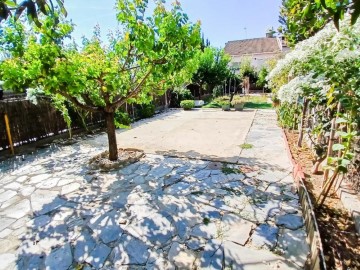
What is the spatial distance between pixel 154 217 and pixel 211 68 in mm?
15997

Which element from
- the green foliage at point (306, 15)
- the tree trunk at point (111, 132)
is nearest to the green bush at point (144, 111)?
the tree trunk at point (111, 132)

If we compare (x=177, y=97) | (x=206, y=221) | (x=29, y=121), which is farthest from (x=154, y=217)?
(x=177, y=97)

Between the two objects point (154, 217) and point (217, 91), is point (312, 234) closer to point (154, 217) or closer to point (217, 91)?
point (154, 217)

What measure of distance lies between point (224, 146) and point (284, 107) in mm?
3508

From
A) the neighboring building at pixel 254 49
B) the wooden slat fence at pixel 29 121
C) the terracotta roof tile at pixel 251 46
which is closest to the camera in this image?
the wooden slat fence at pixel 29 121

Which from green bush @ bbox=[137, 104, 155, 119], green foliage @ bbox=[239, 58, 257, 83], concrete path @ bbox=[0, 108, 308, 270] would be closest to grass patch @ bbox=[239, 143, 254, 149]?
concrete path @ bbox=[0, 108, 308, 270]

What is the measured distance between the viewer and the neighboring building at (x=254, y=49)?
33.8 m

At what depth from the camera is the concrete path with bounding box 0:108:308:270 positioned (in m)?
2.67

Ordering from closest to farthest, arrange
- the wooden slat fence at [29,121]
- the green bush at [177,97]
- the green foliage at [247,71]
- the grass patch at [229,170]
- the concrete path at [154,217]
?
the concrete path at [154,217] < the grass patch at [229,170] < the wooden slat fence at [29,121] < the green bush at [177,97] < the green foliage at [247,71]

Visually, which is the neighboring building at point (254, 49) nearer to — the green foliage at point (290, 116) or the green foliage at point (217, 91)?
the green foliage at point (217, 91)

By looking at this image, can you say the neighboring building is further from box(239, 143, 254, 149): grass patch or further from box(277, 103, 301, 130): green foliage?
box(239, 143, 254, 149): grass patch

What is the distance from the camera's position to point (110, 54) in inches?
192

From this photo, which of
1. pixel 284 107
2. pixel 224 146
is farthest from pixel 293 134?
pixel 224 146

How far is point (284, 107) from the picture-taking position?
8.80 meters
